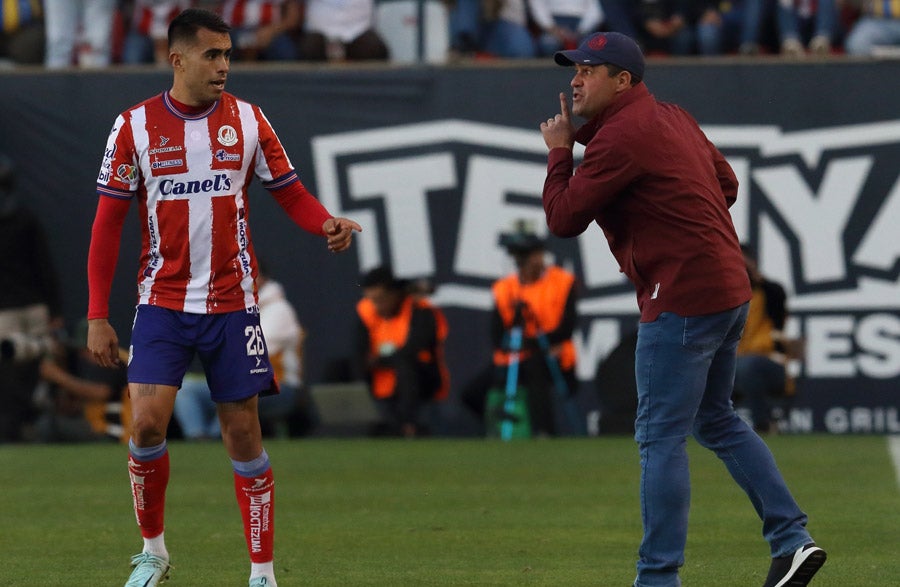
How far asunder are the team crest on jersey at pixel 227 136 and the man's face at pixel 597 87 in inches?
51.9

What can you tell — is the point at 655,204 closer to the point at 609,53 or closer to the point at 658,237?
the point at 658,237

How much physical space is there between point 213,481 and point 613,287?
209 inches

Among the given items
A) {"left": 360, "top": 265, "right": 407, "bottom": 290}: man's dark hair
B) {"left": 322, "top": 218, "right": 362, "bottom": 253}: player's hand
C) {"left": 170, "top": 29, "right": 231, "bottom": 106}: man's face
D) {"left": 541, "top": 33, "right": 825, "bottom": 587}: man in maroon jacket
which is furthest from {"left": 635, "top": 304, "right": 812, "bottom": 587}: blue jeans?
{"left": 360, "top": 265, "right": 407, "bottom": 290}: man's dark hair

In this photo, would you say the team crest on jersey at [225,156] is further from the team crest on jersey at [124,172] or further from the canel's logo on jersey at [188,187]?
the team crest on jersey at [124,172]

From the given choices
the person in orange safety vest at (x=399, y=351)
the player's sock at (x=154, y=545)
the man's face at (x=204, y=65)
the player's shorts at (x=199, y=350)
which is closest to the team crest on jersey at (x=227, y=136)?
the man's face at (x=204, y=65)

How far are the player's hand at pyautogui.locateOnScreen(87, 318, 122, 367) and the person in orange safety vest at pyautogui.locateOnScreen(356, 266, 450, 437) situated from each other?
8.29m

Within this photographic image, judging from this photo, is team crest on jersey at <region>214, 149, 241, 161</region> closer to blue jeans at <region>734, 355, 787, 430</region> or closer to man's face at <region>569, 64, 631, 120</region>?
man's face at <region>569, 64, 631, 120</region>

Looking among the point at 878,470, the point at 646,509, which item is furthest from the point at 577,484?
the point at 646,509

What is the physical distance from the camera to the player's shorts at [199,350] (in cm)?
638

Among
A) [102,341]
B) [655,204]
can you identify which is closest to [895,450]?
[655,204]

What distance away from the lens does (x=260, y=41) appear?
1633 cm

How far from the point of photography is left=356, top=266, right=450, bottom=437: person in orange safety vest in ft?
48.4

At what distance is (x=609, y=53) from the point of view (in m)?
5.98

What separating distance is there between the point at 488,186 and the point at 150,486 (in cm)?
920
